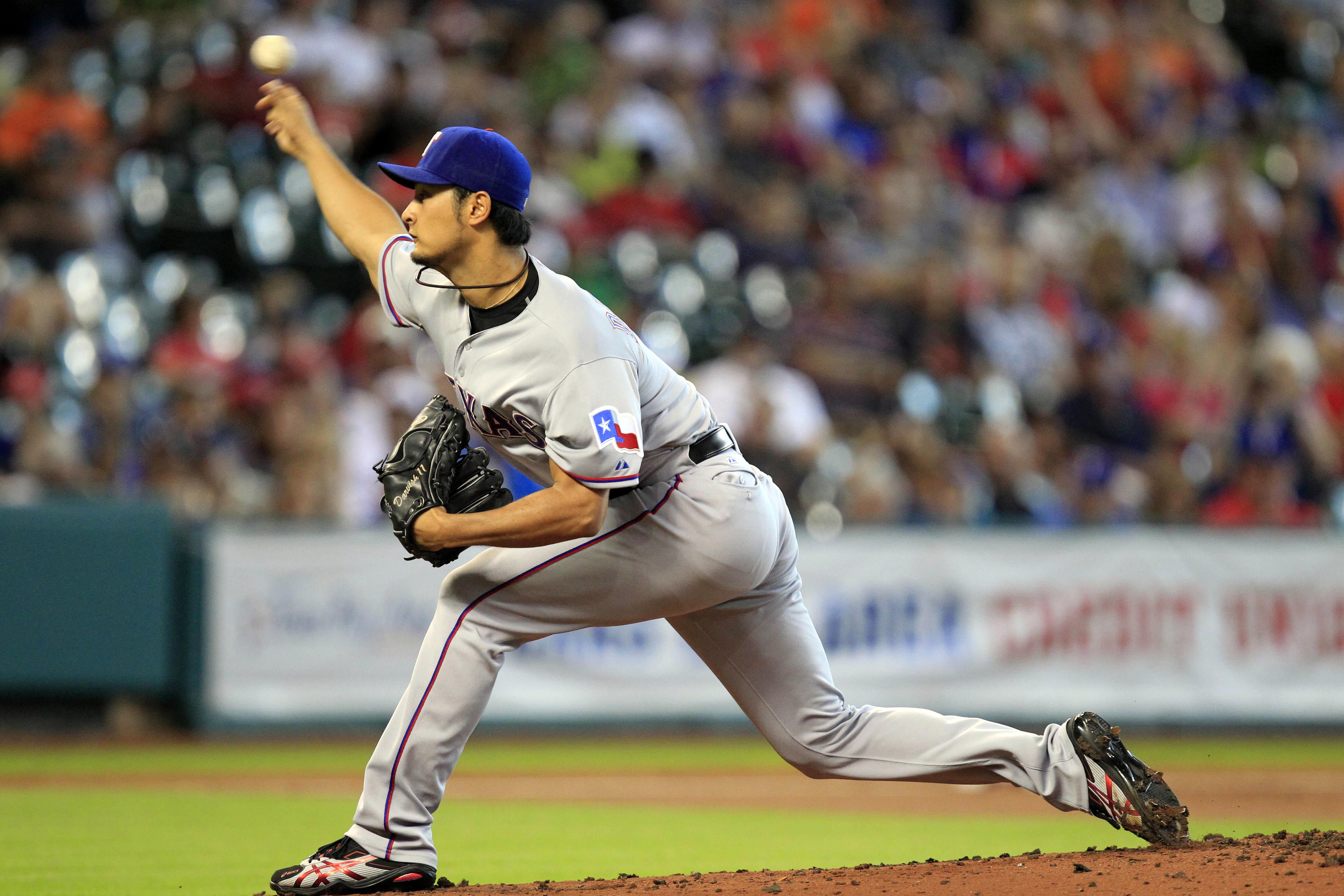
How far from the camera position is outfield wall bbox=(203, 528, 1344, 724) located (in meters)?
9.77

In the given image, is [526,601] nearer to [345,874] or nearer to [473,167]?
[345,874]

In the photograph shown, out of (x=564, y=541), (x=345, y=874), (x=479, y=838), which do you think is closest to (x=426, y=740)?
(x=345, y=874)

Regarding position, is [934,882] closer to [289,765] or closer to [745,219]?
[289,765]

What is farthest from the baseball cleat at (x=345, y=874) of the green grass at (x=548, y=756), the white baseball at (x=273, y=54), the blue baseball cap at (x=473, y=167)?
the green grass at (x=548, y=756)

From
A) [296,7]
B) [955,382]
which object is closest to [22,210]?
[296,7]

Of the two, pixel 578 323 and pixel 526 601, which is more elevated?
pixel 578 323

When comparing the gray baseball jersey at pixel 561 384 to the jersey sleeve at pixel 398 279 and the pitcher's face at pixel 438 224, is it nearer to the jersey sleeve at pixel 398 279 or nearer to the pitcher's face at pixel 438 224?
the jersey sleeve at pixel 398 279

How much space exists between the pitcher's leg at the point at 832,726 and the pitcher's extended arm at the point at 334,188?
136 centimetres

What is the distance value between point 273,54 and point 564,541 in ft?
5.54

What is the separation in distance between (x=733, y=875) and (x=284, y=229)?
818 cm

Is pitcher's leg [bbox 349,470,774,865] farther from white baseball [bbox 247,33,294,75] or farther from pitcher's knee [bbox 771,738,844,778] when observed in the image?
white baseball [bbox 247,33,294,75]

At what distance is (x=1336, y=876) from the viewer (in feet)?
12.4

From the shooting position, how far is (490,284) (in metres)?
3.98

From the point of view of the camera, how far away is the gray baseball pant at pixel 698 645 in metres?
3.99
